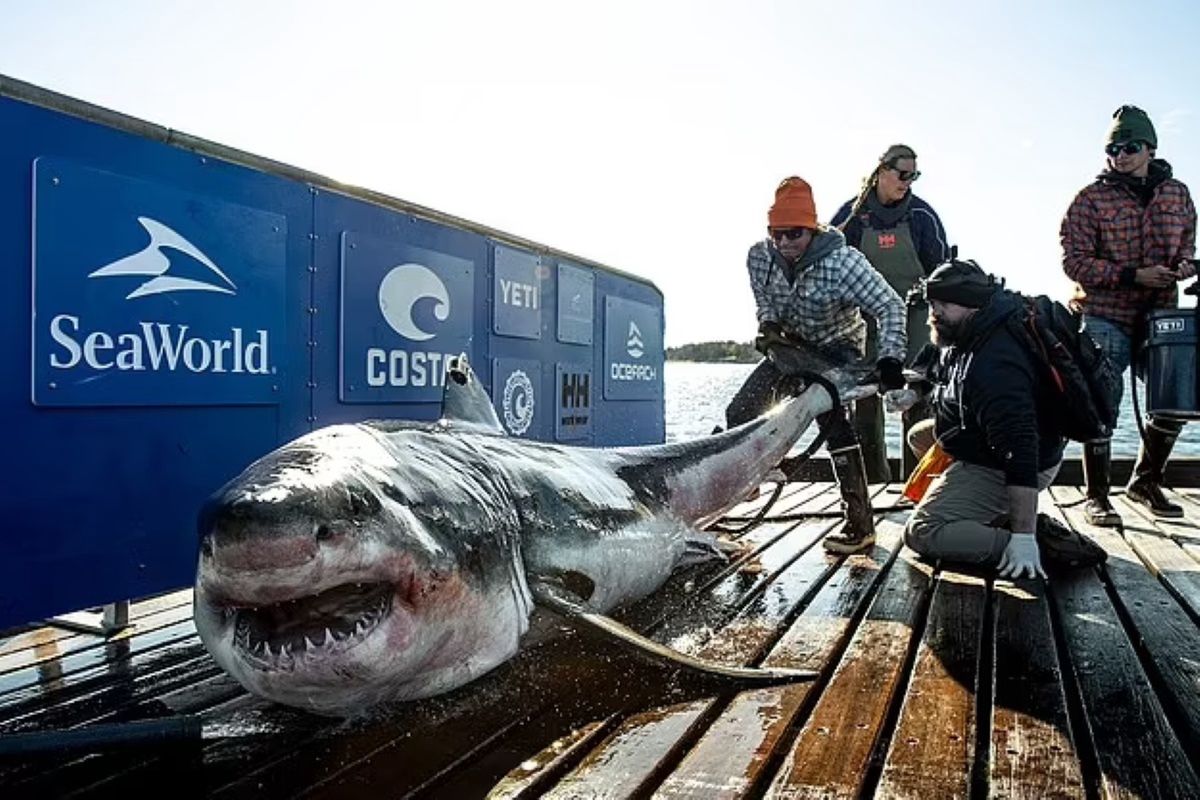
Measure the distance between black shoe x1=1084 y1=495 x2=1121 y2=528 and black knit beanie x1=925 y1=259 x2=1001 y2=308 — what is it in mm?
2183

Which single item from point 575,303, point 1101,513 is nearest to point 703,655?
point 1101,513

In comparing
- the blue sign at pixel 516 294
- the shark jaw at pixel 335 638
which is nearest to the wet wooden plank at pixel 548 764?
the shark jaw at pixel 335 638

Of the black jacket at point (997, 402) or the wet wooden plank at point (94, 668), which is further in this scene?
the black jacket at point (997, 402)

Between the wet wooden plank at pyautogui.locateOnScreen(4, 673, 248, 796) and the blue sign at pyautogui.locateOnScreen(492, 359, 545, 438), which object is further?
the blue sign at pyautogui.locateOnScreen(492, 359, 545, 438)

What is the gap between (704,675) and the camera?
2.76m

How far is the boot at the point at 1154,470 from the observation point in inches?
257

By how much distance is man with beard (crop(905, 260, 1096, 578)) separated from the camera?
4.38 m

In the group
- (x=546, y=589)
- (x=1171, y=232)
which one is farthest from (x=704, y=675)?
(x=1171, y=232)

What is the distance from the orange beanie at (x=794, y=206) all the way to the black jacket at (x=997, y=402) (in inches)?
43.8

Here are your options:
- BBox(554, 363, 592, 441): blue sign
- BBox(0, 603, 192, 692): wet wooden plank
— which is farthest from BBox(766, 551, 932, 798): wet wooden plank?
BBox(554, 363, 592, 441): blue sign

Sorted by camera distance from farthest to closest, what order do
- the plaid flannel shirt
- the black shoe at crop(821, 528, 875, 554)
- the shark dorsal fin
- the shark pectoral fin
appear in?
the plaid flannel shirt
the black shoe at crop(821, 528, 875, 554)
the shark dorsal fin
the shark pectoral fin

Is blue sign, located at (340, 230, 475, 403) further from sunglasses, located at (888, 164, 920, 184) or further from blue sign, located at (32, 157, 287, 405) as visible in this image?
sunglasses, located at (888, 164, 920, 184)

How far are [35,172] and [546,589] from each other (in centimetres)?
243

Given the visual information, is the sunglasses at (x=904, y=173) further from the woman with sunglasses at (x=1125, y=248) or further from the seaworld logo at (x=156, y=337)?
the seaworld logo at (x=156, y=337)
